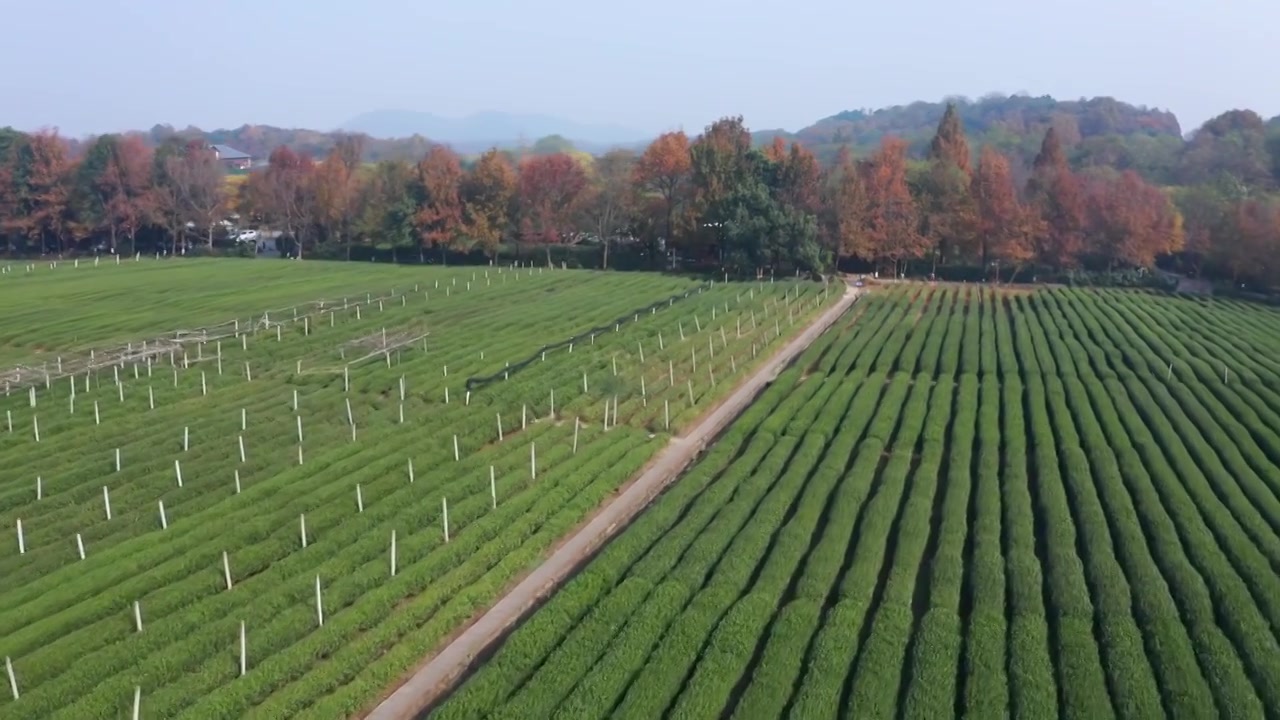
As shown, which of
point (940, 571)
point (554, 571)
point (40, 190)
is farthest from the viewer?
point (40, 190)

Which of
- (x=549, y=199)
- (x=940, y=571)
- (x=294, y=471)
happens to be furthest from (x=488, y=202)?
(x=940, y=571)

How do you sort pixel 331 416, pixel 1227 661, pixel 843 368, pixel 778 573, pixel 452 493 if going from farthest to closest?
pixel 843 368 < pixel 331 416 < pixel 452 493 < pixel 778 573 < pixel 1227 661

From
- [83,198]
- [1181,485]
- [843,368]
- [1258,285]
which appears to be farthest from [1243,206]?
[83,198]

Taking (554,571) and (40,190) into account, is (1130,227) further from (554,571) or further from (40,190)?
(40,190)

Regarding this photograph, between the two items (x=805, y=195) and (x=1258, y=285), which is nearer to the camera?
(x=1258, y=285)

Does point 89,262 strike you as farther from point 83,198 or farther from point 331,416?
point 331,416

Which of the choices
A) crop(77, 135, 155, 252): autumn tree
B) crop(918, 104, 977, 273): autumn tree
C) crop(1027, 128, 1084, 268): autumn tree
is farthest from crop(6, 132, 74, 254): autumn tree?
crop(1027, 128, 1084, 268): autumn tree
